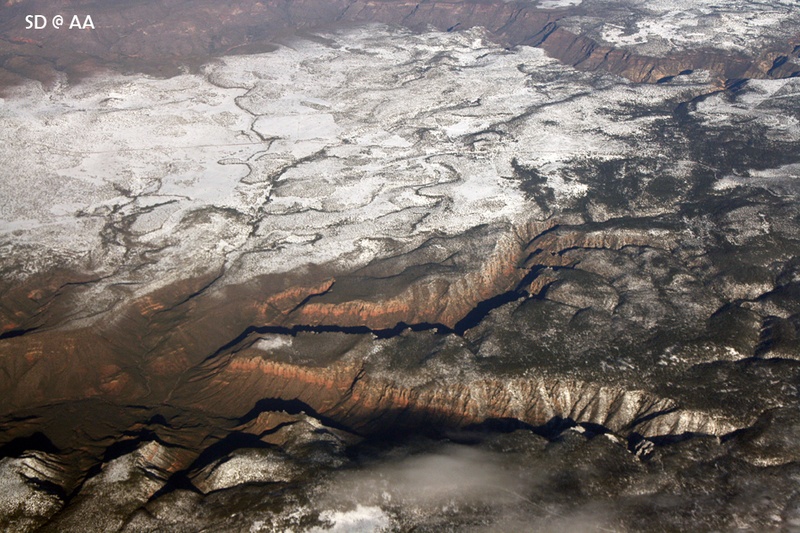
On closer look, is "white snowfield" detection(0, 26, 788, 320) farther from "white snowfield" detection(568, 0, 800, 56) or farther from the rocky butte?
"white snowfield" detection(568, 0, 800, 56)

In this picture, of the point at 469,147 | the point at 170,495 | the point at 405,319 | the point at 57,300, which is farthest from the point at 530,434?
the point at 469,147

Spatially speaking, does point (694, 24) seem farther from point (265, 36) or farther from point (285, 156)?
point (285, 156)

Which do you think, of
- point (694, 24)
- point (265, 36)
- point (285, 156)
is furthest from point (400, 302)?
point (694, 24)

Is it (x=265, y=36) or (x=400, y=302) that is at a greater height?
(x=265, y=36)

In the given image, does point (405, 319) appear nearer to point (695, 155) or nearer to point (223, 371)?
point (223, 371)

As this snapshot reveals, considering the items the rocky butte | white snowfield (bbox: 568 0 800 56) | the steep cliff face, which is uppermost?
white snowfield (bbox: 568 0 800 56)

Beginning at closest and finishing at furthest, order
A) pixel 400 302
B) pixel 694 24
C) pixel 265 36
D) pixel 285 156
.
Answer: pixel 400 302 < pixel 285 156 < pixel 694 24 < pixel 265 36

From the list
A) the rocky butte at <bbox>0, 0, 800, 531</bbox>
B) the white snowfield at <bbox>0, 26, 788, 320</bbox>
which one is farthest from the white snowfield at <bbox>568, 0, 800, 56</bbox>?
the white snowfield at <bbox>0, 26, 788, 320</bbox>
